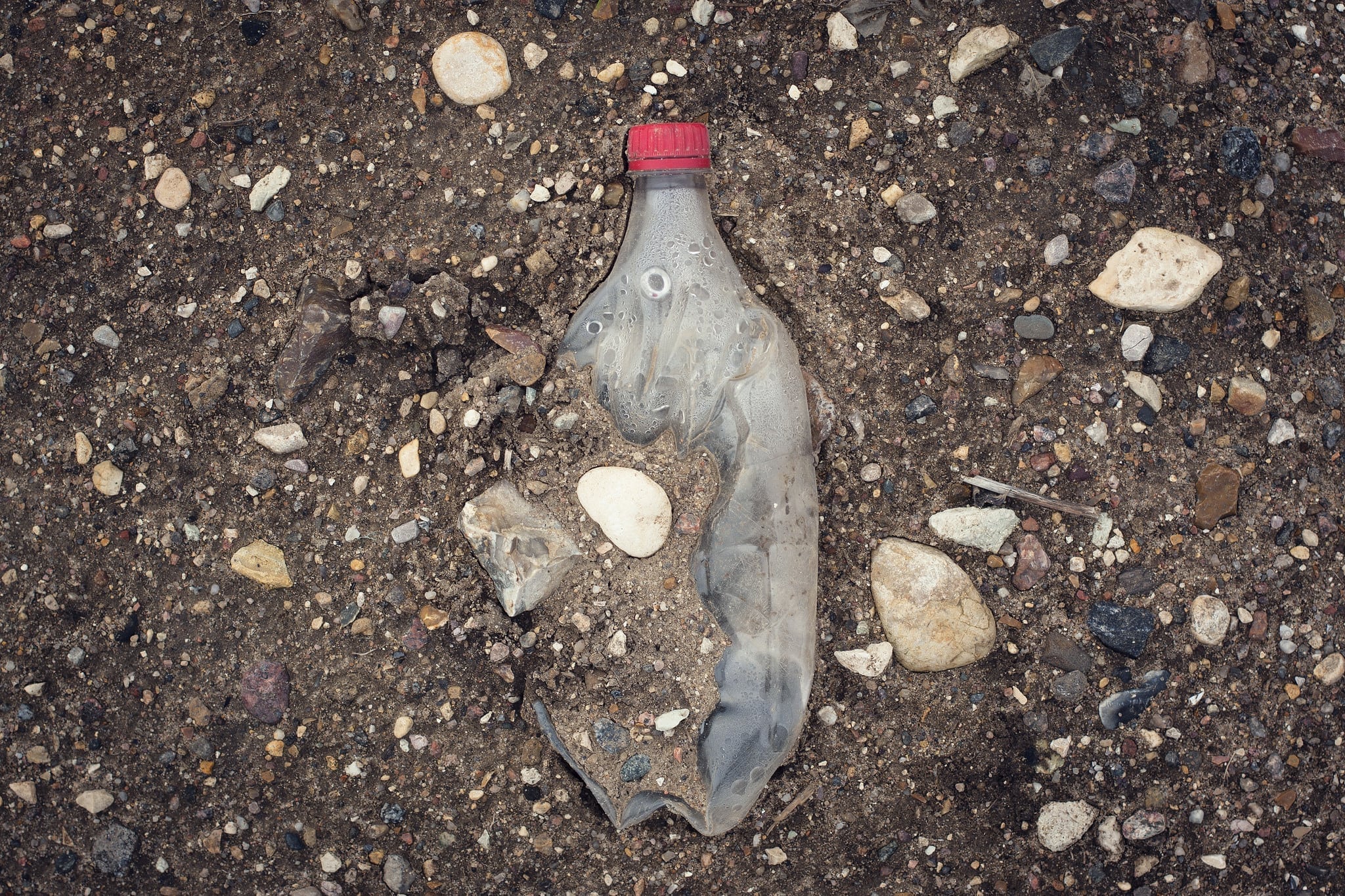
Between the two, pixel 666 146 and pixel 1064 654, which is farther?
pixel 1064 654

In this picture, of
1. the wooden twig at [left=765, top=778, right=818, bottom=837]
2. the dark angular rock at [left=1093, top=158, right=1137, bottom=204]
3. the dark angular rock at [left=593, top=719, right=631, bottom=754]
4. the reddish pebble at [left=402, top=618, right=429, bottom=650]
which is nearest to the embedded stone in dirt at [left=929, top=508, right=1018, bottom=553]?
the wooden twig at [left=765, top=778, right=818, bottom=837]

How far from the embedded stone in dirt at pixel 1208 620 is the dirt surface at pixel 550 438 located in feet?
0.11

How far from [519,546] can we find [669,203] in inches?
36.0

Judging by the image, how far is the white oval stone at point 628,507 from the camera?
212 cm

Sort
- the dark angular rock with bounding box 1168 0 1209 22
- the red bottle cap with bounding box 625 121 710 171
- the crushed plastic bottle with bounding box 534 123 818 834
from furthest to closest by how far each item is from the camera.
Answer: the dark angular rock with bounding box 1168 0 1209 22
the crushed plastic bottle with bounding box 534 123 818 834
the red bottle cap with bounding box 625 121 710 171

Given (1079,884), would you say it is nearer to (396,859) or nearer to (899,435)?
(899,435)

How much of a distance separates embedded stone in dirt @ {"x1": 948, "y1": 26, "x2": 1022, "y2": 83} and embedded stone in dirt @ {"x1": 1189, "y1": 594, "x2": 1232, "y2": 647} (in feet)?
4.75

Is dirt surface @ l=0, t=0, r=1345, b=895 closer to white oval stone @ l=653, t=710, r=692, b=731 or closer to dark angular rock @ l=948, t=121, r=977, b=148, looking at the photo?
dark angular rock @ l=948, t=121, r=977, b=148

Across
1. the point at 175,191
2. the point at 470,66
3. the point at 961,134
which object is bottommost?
the point at 175,191

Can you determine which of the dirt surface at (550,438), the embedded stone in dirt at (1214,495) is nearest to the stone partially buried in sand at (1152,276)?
the dirt surface at (550,438)

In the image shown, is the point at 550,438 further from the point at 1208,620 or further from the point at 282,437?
the point at 1208,620

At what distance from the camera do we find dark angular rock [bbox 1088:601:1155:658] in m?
2.22

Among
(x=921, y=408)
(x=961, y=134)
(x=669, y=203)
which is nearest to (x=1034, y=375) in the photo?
(x=921, y=408)

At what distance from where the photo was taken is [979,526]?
7.28ft
